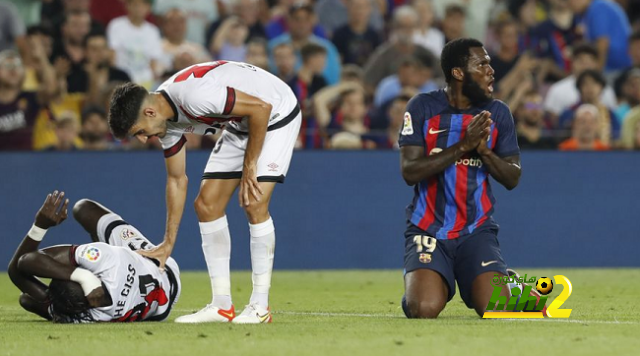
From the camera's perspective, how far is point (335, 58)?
49.5ft

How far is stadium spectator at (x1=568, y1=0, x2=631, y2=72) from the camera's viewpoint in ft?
52.5

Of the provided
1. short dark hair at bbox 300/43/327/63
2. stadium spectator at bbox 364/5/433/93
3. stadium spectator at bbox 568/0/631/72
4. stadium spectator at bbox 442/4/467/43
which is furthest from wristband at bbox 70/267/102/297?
stadium spectator at bbox 568/0/631/72

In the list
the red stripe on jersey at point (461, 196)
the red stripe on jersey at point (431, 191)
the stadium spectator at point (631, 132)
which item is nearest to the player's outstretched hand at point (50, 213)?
the red stripe on jersey at point (431, 191)

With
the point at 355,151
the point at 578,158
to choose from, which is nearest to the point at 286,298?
the point at 355,151

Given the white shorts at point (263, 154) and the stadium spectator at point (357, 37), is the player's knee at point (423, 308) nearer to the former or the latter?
the white shorts at point (263, 154)

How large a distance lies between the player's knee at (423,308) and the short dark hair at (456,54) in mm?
1556

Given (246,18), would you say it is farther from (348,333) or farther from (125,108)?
(348,333)

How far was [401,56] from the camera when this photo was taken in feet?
49.1

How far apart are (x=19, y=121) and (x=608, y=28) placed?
8.35 metres

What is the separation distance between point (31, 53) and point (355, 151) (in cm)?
437

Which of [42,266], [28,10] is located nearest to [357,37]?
[28,10]

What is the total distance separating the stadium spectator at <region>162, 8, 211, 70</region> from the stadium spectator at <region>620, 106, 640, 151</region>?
212 inches

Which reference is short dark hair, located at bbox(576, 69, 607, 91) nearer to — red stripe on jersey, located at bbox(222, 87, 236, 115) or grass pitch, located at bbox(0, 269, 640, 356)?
grass pitch, located at bbox(0, 269, 640, 356)

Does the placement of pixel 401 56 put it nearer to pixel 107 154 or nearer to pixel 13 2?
pixel 107 154
